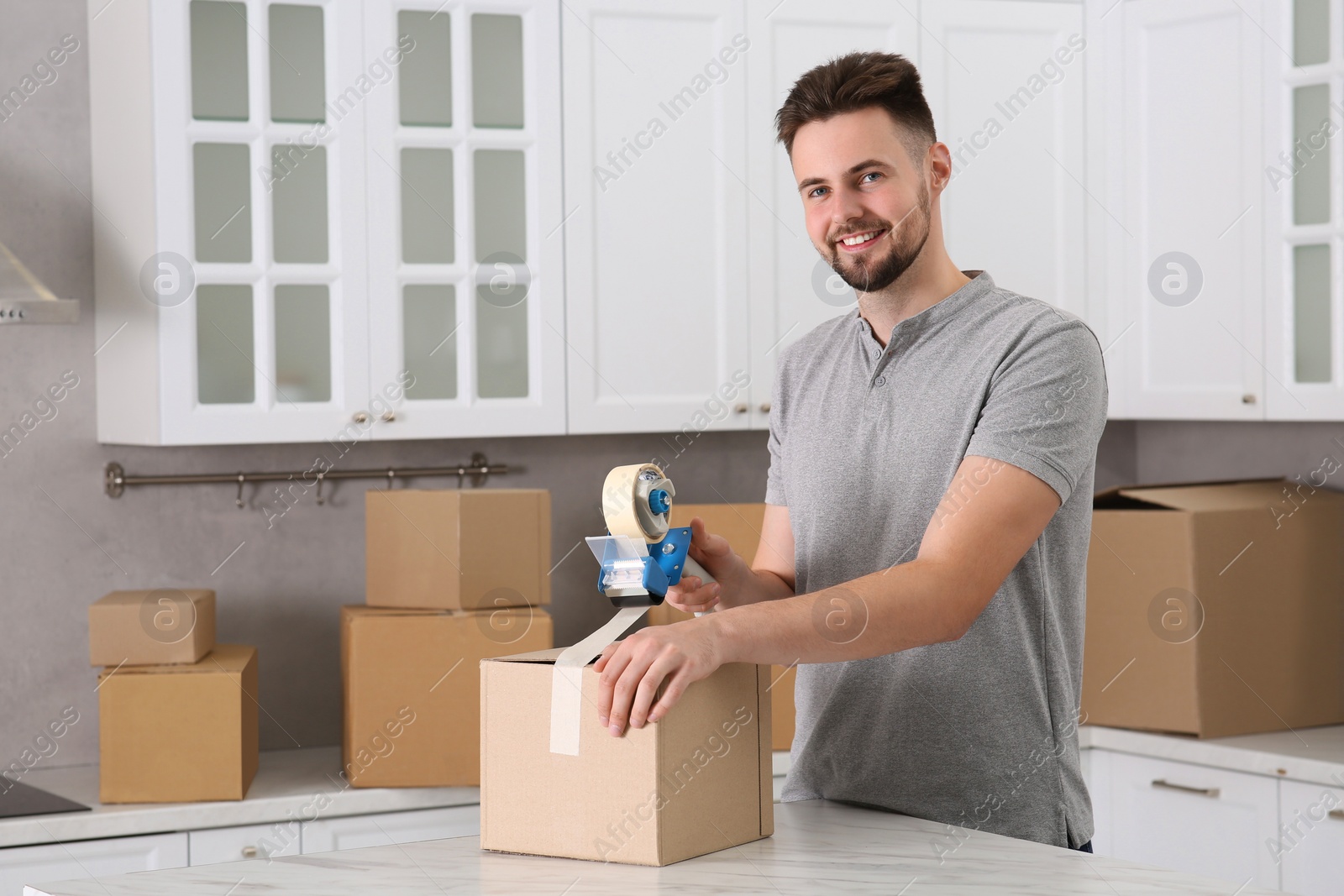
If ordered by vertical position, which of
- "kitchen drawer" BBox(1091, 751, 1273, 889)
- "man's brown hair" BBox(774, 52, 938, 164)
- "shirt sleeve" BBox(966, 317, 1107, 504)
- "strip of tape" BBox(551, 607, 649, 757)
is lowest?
"kitchen drawer" BBox(1091, 751, 1273, 889)

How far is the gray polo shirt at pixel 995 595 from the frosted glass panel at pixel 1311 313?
126cm

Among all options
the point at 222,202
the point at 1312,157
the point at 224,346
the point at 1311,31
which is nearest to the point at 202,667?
the point at 224,346

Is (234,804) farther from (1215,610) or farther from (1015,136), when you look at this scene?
(1015,136)

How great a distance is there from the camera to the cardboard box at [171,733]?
2.16m

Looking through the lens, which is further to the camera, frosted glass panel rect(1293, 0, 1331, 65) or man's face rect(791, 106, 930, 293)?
frosted glass panel rect(1293, 0, 1331, 65)

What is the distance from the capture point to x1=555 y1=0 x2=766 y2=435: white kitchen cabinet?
2553 millimetres

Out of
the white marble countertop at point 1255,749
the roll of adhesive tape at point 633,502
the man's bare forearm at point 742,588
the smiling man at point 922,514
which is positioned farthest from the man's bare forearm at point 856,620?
the white marble countertop at point 1255,749

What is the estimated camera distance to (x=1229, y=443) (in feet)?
9.73

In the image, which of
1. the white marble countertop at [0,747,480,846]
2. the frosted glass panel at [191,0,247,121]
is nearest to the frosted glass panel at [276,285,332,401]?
the frosted glass panel at [191,0,247,121]

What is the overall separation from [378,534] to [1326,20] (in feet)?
6.68

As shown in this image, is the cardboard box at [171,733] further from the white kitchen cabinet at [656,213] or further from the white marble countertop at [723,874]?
the white marble countertop at [723,874]

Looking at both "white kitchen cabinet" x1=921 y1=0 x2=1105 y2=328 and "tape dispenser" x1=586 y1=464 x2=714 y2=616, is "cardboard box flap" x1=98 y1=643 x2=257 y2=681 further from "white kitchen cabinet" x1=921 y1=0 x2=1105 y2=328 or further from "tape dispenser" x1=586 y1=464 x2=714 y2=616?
"white kitchen cabinet" x1=921 y1=0 x2=1105 y2=328

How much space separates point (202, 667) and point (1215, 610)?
1.85 meters

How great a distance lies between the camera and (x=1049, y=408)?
1.32 m
